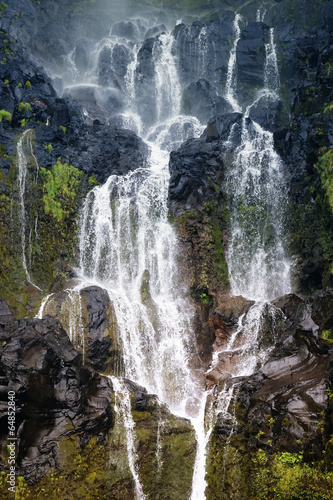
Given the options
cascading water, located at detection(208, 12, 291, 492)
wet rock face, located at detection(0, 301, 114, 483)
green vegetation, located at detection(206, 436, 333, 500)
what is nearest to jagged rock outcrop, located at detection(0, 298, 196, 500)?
wet rock face, located at detection(0, 301, 114, 483)

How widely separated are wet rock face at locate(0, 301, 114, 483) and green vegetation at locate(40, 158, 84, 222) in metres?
9.45

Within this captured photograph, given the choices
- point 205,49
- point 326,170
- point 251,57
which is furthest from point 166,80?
point 326,170

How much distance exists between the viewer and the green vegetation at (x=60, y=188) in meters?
21.5

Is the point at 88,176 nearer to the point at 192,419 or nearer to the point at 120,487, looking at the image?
the point at 192,419

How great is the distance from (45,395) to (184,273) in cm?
972

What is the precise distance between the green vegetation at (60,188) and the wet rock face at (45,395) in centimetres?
945

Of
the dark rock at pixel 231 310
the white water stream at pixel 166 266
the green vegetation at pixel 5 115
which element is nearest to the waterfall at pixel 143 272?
the white water stream at pixel 166 266

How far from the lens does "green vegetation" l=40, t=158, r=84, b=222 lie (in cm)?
2153

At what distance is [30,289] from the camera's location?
17.7m

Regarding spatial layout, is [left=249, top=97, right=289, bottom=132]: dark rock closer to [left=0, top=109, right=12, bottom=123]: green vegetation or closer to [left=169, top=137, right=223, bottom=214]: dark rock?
[left=169, top=137, right=223, bottom=214]: dark rock

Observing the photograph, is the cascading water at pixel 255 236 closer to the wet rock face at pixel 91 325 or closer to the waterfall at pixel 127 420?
the wet rock face at pixel 91 325

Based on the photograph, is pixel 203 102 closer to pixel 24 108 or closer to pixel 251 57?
pixel 251 57

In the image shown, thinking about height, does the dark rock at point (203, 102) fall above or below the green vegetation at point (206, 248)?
above

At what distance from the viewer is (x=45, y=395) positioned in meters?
11.5
